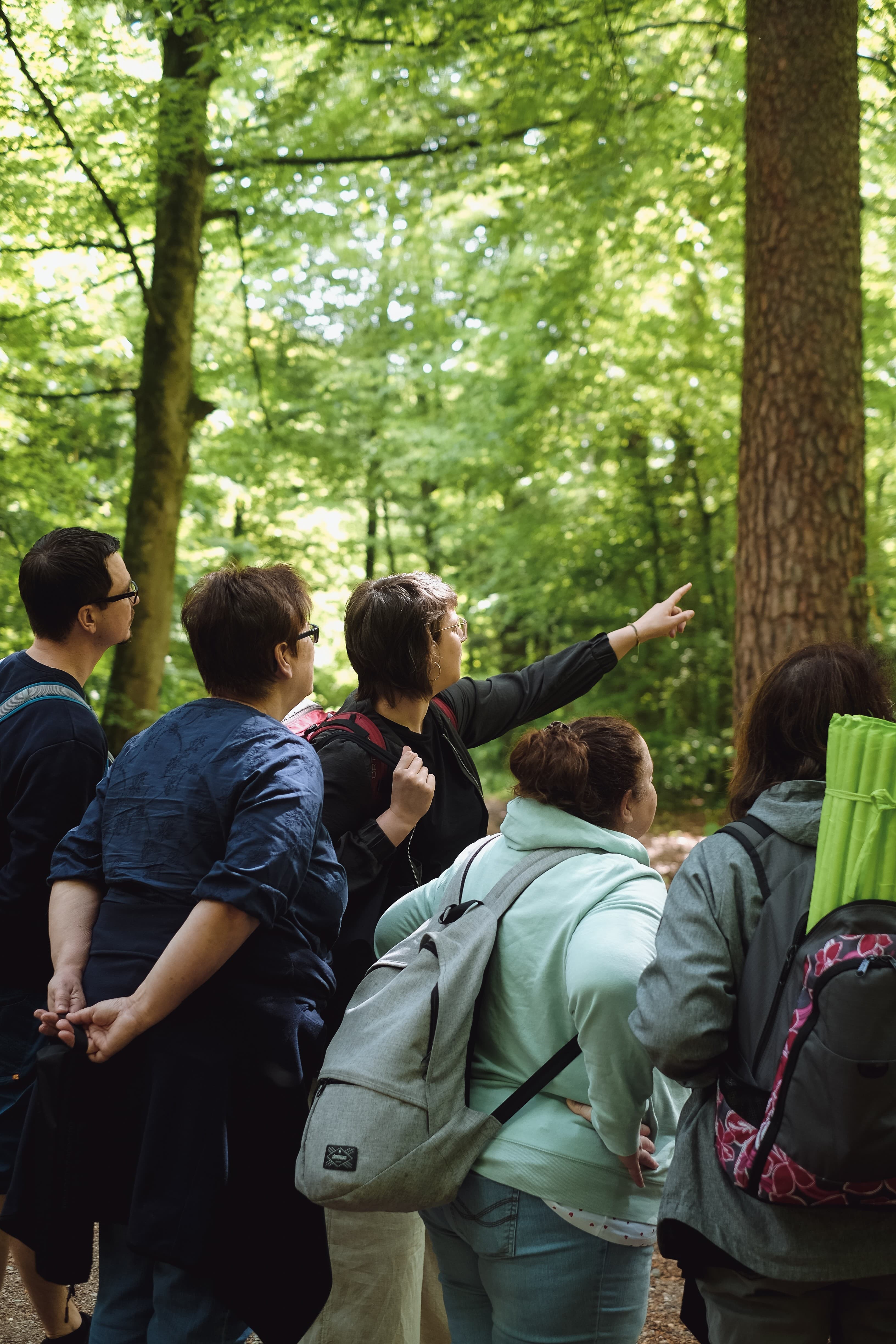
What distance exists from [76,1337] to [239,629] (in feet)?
6.77

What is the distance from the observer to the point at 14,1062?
2488mm

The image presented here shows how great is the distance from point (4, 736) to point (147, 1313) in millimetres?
1314

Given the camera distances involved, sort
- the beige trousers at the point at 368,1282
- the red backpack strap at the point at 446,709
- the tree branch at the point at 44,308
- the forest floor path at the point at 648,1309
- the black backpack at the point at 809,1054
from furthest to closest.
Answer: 1. the tree branch at the point at 44,308
2. the forest floor path at the point at 648,1309
3. the red backpack strap at the point at 446,709
4. the beige trousers at the point at 368,1282
5. the black backpack at the point at 809,1054

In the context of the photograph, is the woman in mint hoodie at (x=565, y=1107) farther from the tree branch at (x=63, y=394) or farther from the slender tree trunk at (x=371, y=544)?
the slender tree trunk at (x=371, y=544)

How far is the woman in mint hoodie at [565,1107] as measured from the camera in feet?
5.84

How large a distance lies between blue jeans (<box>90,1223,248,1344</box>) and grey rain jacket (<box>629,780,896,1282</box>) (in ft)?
2.85

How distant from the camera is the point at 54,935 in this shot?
2045mm

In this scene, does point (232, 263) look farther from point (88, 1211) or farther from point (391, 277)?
point (88, 1211)

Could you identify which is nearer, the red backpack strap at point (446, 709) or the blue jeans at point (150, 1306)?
the blue jeans at point (150, 1306)

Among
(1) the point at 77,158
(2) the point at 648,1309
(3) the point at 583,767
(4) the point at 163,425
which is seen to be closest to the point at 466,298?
(4) the point at 163,425

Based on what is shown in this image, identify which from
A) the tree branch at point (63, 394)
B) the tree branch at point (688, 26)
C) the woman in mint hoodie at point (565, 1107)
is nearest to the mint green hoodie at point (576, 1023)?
the woman in mint hoodie at point (565, 1107)

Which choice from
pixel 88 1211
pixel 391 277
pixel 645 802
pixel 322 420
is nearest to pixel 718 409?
pixel 391 277

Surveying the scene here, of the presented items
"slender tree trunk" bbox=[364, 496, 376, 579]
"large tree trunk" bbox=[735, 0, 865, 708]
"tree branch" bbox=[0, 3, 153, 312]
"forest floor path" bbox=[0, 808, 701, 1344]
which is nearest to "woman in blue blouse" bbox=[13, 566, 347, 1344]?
"forest floor path" bbox=[0, 808, 701, 1344]

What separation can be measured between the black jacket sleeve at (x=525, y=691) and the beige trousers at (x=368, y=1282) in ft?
4.18
